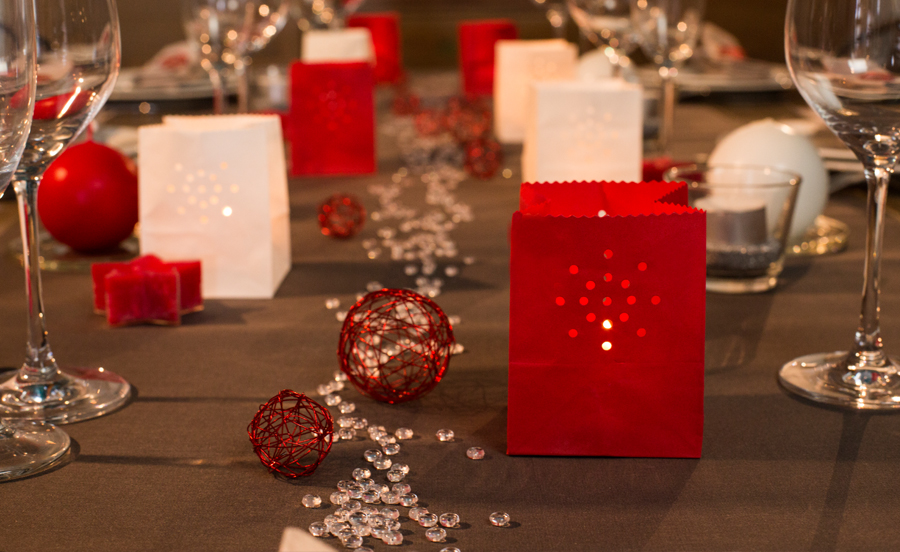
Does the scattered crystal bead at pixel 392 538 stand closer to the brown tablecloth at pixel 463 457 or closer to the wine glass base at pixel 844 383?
the brown tablecloth at pixel 463 457

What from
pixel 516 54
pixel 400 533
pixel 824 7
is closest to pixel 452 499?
pixel 400 533

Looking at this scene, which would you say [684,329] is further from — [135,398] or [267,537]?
[135,398]

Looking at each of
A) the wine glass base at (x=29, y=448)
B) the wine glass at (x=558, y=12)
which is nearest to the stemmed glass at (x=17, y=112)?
the wine glass base at (x=29, y=448)

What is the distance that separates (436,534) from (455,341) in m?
0.34

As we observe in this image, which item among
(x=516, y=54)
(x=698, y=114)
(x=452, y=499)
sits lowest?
(x=452, y=499)

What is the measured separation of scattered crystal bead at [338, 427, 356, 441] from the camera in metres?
0.65

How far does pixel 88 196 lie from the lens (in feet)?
3.49

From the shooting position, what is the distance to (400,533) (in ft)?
1.70

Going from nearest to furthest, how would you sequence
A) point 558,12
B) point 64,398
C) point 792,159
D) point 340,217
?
point 64,398 → point 792,159 → point 340,217 → point 558,12

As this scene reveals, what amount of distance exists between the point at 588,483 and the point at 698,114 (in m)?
1.71

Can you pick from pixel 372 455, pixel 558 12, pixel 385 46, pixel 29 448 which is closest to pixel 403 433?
pixel 372 455

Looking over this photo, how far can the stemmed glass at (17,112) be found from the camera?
0.53 m

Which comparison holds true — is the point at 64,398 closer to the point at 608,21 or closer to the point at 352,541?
the point at 352,541

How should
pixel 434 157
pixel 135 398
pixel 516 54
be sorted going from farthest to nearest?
pixel 516 54 < pixel 434 157 < pixel 135 398
